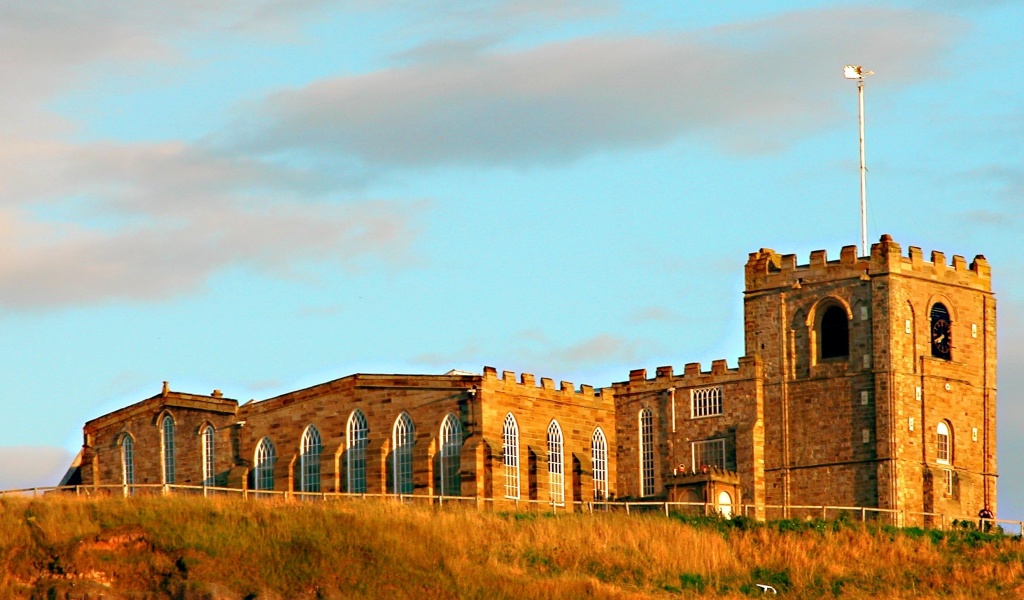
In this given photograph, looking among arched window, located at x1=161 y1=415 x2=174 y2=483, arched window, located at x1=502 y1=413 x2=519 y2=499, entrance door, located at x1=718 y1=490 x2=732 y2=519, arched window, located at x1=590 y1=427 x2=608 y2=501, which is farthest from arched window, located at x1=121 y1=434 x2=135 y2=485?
entrance door, located at x1=718 y1=490 x2=732 y2=519

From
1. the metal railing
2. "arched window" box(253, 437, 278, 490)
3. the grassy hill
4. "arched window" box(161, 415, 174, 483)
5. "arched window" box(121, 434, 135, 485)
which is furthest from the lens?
"arched window" box(121, 434, 135, 485)

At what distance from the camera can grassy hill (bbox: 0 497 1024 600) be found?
3228 inches

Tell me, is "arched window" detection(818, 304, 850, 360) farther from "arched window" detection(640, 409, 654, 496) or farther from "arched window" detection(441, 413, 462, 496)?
"arched window" detection(441, 413, 462, 496)

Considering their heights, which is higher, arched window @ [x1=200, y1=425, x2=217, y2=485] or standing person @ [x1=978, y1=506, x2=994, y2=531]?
arched window @ [x1=200, y1=425, x2=217, y2=485]

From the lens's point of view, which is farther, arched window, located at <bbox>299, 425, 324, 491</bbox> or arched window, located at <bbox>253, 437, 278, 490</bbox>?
arched window, located at <bbox>253, 437, 278, 490</bbox>

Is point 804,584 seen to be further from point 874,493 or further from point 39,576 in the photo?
point 39,576

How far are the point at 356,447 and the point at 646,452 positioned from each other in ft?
35.1

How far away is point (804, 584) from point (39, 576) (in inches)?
920

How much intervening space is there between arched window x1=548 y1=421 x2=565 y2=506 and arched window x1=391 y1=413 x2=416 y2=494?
5123 mm

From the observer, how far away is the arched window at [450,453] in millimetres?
102188

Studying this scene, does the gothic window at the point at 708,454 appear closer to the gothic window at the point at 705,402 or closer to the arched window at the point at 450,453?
the gothic window at the point at 705,402

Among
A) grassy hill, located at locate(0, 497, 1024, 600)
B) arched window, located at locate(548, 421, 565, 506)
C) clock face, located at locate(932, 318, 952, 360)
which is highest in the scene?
clock face, located at locate(932, 318, 952, 360)

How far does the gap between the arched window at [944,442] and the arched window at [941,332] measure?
2541 millimetres

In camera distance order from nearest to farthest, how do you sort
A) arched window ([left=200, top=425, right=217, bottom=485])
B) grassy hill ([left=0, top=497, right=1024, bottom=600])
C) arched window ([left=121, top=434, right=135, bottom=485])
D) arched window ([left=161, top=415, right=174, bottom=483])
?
grassy hill ([left=0, top=497, right=1024, bottom=600])
arched window ([left=200, top=425, right=217, bottom=485])
arched window ([left=161, top=415, right=174, bottom=483])
arched window ([left=121, top=434, right=135, bottom=485])
